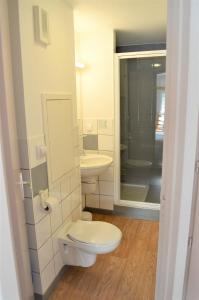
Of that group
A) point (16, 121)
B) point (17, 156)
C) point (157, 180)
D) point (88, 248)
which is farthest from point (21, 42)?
point (157, 180)

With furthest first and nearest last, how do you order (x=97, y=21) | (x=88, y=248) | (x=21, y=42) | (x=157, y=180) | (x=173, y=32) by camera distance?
(x=157, y=180)
(x=97, y=21)
(x=88, y=248)
(x=21, y=42)
(x=173, y=32)

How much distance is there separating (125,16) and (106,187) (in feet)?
6.23

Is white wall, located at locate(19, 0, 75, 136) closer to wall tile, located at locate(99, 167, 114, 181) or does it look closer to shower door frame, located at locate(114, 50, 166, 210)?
shower door frame, located at locate(114, 50, 166, 210)

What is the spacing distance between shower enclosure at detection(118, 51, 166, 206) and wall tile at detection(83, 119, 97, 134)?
305 mm

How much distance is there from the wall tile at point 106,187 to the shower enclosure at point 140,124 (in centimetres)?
18

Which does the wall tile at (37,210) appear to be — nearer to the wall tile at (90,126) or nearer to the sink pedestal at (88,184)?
the sink pedestal at (88,184)

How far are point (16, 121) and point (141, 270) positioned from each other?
163 centimetres

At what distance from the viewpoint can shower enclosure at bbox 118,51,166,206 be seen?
2.90 metres

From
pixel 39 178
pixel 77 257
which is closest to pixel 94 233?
pixel 77 257

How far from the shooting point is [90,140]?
9.41 ft

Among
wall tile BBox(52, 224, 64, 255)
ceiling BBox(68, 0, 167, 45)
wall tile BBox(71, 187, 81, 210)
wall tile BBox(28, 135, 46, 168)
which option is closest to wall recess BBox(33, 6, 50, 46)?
ceiling BBox(68, 0, 167, 45)

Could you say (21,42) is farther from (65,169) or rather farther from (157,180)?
(157,180)

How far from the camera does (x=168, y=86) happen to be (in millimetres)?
989

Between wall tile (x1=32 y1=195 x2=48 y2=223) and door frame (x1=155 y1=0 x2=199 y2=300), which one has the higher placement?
door frame (x1=155 y1=0 x2=199 y2=300)
